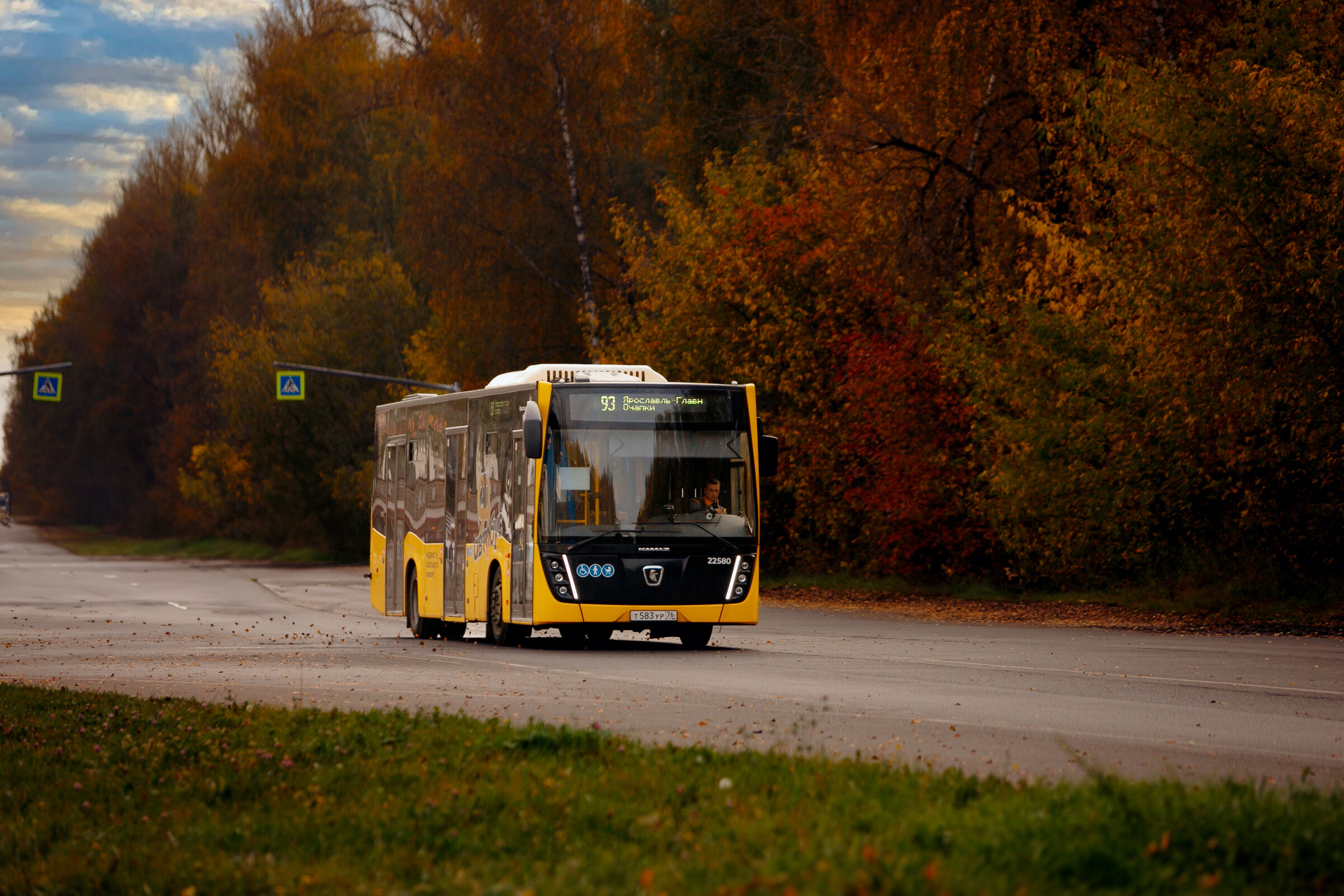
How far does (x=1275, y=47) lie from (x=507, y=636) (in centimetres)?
1374

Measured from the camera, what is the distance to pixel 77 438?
114625 mm

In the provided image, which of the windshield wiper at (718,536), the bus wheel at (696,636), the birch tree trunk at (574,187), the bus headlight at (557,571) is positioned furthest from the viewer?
the birch tree trunk at (574,187)

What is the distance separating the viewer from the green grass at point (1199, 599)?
25.5 m

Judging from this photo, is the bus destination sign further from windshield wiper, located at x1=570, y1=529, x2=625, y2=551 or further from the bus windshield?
windshield wiper, located at x1=570, y1=529, x2=625, y2=551

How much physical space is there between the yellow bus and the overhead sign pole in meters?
21.7

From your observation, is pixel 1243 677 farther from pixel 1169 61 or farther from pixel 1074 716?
pixel 1169 61

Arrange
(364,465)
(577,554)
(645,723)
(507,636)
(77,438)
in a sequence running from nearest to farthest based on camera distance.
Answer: (645,723)
(577,554)
(507,636)
(364,465)
(77,438)

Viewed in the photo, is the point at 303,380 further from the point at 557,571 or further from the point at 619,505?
the point at 557,571

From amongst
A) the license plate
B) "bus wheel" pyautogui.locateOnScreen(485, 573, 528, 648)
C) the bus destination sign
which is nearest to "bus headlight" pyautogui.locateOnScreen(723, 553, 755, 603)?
the license plate

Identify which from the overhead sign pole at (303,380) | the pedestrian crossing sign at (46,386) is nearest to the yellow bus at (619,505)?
the overhead sign pole at (303,380)

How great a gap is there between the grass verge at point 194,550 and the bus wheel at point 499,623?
52.5 meters

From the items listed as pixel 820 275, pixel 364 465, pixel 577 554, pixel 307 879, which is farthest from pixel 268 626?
pixel 364 465

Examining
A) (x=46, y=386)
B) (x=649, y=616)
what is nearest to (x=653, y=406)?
(x=649, y=616)

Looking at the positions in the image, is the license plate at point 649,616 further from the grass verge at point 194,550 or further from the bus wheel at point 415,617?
the grass verge at point 194,550
